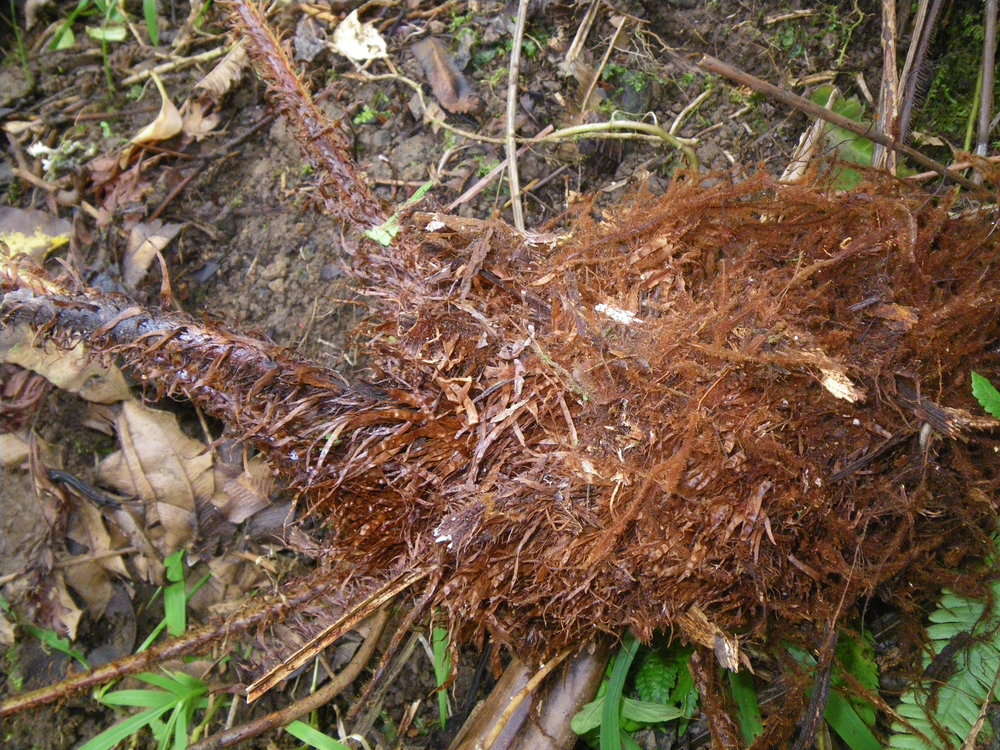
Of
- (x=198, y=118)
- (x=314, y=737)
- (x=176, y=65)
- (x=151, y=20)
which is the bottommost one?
(x=314, y=737)

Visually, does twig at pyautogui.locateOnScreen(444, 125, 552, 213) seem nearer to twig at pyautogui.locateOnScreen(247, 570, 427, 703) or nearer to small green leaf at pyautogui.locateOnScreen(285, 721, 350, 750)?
twig at pyautogui.locateOnScreen(247, 570, 427, 703)

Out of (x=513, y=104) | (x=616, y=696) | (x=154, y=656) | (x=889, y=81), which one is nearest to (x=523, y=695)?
(x=616, y=696)

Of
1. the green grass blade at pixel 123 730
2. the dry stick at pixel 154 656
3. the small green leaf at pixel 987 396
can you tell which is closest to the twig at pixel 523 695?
the dry stick at pixel 154 656

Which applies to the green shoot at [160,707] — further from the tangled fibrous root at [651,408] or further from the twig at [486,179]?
the twig at [486,179]

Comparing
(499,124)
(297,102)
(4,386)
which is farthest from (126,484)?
(499,124)

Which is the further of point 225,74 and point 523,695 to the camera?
point 225,74

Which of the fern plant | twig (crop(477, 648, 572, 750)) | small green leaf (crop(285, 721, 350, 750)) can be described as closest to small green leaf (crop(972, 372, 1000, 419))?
the fern plant

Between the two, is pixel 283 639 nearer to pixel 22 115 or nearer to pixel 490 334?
pixel 490 334

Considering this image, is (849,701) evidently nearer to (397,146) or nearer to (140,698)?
(140,698)
